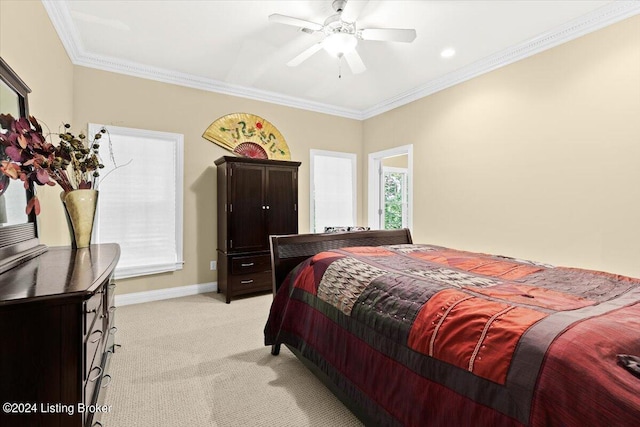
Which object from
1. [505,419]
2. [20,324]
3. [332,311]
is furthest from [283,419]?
[20,324]

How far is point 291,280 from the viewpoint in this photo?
7.66 ft

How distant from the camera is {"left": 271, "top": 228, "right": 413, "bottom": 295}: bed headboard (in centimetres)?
244

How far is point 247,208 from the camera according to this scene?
3.96 meters

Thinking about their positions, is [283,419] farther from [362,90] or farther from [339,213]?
[362,90]

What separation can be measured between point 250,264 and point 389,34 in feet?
9.76

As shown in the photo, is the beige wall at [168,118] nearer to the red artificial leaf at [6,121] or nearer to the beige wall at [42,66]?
the beige wall at [42,66]

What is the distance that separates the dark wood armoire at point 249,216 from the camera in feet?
12.6

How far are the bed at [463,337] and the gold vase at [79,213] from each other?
1.36 metres

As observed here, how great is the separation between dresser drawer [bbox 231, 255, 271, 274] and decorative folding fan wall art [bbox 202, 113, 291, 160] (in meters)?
1.48

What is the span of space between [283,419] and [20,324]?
52.8 inches

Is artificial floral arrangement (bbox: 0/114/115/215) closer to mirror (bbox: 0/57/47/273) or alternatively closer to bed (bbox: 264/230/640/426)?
mirror (bbox: 0/57/47/273)

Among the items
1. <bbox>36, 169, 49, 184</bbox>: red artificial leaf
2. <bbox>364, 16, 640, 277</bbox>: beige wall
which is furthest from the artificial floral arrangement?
<bbox>364, 16, 640, 277</bbox>: beige wall

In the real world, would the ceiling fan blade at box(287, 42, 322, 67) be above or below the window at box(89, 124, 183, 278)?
above

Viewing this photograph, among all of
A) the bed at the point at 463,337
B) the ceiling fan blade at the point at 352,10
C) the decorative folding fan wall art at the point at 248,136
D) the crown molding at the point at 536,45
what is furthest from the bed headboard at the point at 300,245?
the crown molding at the point at 536,45
